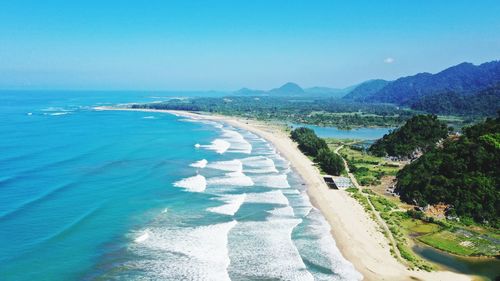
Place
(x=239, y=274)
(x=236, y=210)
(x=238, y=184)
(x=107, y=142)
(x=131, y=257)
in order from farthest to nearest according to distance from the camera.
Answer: (x=107, y=142) → (x=238, y=184) → (x=236, y=210) → (x=131, y=257) → (x=239, y=274)

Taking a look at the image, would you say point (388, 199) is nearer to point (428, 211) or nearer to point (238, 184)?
point (428, 211)

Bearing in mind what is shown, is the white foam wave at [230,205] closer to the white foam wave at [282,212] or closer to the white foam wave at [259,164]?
the white foam wave at [282,212]

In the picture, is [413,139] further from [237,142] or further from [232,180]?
[232,180]

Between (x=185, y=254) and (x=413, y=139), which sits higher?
(x=413, y=139)

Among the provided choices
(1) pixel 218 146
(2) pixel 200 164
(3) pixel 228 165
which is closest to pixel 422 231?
(3) pixel 228 165

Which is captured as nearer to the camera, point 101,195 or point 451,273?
point 451,273

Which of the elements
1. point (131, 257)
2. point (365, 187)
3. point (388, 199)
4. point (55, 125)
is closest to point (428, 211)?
point (388, 199)
